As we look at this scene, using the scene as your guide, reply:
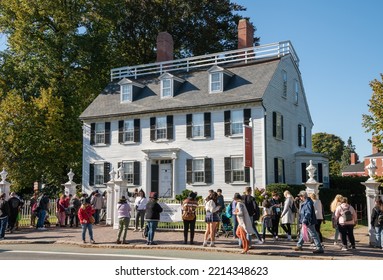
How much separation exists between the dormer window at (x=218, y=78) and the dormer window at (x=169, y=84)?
2.90 meters

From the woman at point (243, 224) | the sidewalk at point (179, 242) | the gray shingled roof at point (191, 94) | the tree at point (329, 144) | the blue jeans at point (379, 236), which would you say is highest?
the tree at point (329, 144)

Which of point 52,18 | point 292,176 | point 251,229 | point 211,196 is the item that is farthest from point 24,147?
point 251,229

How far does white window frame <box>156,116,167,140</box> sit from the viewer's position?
30219 mm

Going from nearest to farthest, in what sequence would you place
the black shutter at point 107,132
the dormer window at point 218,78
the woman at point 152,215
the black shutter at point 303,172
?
the woman at point 152,215 → the dormer window at point 218,78 → the black shutter at point 303,172 → the black shutter at point 107,132

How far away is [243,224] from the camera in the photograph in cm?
1350

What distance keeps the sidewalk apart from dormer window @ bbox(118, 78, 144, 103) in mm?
13798

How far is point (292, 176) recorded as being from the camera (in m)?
30.2

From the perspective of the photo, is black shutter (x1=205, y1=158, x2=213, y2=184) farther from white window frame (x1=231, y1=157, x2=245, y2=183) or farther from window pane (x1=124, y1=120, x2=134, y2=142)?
window pane (x1=124, y1=120, x2=134, y2=142)

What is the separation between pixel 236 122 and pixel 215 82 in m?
3.47

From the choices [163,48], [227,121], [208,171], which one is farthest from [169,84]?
[208,171]

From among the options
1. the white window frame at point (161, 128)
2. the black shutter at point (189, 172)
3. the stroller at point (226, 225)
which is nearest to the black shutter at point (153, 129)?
the white window frame at point (161, 128)

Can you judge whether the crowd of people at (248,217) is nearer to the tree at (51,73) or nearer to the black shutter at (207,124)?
the black shutter at (207,124)

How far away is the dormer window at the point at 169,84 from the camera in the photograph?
31.0 m

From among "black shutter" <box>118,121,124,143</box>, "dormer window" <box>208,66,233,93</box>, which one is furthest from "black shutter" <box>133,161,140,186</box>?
"dormer window" <box>208,66,233,93</box>
